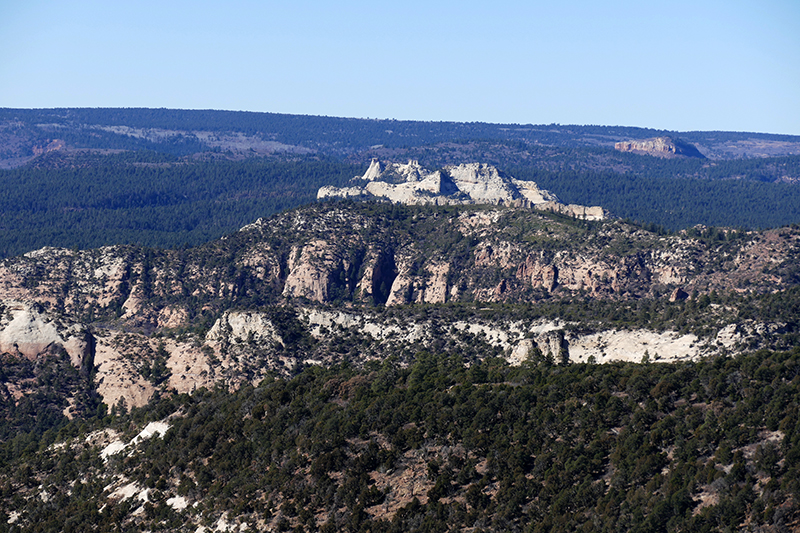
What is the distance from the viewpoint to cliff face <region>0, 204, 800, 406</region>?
126m

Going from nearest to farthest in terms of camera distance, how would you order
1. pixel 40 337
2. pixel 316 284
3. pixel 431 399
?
1. pixel 431 399
2. pixel 40 337
3. pixel 316 284

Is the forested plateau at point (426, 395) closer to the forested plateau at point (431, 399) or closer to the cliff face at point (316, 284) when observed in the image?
the forested plateau at point (431, 399)

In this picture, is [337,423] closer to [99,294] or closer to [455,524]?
Answer: [455,524]

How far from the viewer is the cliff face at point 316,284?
413 ft

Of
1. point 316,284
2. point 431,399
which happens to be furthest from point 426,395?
point 316,284

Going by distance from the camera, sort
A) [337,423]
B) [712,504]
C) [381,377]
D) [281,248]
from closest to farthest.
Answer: [712,504]
[337,423]
[381,377]
[281,248]

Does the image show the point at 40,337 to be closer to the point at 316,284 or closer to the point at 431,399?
the point at 316,284

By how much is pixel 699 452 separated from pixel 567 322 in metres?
52.9

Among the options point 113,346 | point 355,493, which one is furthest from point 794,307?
point 113,346

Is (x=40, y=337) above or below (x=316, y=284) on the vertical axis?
above

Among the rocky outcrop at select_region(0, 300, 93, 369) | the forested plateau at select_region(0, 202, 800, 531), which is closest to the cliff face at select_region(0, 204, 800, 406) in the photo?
the rocky outcrop at select_region(0, 300, 93, 369)

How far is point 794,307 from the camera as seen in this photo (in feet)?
384

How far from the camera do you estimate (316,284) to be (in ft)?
591

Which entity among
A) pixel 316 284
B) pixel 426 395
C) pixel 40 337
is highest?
pixel 426 395
